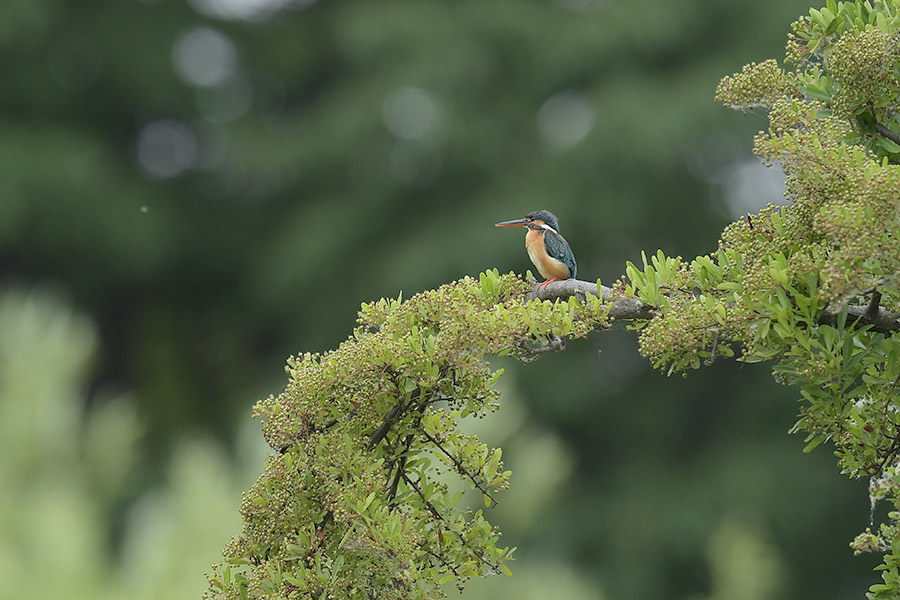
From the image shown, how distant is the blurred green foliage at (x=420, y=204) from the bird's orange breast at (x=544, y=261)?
591cm

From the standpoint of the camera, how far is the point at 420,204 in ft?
35.2

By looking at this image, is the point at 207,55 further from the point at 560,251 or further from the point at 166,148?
the point at 560,251

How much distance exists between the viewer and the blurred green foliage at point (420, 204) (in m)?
9.73

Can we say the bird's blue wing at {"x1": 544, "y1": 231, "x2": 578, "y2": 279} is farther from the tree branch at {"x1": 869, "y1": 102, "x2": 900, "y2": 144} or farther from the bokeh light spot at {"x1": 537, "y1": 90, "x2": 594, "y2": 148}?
the bokeh light spot at {"x1": 537, "y1": 90, "x2": 594, "y2": 148}

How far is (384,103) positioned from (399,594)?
854cm

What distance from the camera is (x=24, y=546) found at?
1829mm

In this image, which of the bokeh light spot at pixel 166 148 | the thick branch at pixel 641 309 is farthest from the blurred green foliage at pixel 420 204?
the thick branch at pixel 641 309

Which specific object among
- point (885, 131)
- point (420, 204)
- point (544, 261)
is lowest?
point (885, 131)

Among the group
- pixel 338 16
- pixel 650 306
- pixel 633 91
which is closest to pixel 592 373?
pixel 633 91

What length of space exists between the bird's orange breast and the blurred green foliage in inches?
233

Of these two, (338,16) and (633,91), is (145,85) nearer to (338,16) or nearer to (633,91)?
(338,16)

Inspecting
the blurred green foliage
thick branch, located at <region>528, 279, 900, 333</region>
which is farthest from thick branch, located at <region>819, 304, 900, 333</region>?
the blurred green foliage

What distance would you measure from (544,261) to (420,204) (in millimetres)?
7638

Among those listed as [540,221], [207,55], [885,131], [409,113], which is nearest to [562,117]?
[409,113]
